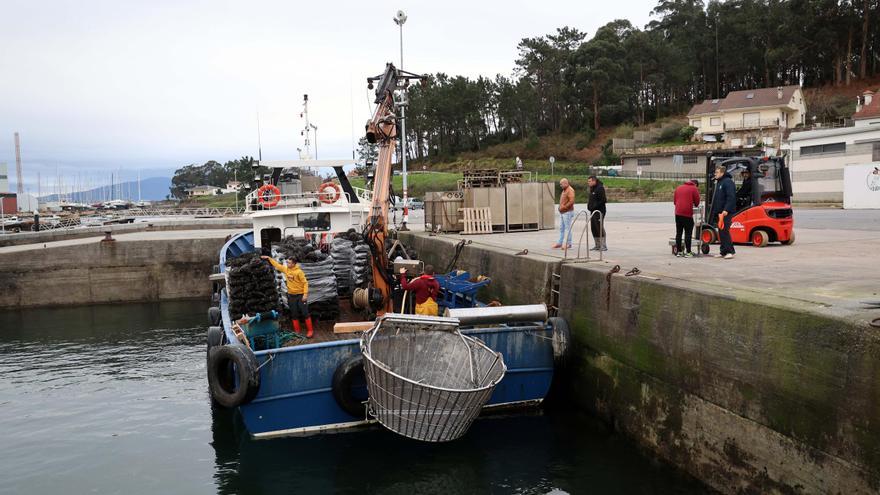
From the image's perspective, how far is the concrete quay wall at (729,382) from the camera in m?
5.33

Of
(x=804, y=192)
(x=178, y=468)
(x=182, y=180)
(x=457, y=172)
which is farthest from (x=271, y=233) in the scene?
(x=182, y=180)

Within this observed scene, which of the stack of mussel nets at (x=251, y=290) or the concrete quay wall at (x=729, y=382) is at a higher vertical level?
the stack of mussel nets at (x=251, y=290)

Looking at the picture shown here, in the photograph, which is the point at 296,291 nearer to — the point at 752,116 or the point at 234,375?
the point at 234,375

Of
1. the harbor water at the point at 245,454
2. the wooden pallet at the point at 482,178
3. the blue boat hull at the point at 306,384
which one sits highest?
the wooden pallet at the point at 482,178

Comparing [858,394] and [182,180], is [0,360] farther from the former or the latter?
[182,180]

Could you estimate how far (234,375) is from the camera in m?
8.47

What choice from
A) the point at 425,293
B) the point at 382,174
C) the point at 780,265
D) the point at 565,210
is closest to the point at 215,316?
the point at 382,174

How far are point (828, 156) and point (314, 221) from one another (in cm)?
2943

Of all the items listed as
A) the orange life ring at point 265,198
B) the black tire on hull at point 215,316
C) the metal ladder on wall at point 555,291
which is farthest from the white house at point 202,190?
the metal ladder on wall at point 555,291

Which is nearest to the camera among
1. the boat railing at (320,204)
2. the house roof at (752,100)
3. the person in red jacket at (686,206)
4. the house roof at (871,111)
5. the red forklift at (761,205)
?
the person in red jacket at (686,206)

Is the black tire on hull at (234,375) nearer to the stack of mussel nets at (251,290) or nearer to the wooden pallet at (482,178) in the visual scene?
the stack of mussel nets at (251,290)

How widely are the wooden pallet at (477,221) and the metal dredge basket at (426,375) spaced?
417 inches

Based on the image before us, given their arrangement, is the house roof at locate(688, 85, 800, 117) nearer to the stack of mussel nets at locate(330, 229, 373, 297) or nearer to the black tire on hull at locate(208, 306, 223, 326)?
the stack of mussel nets at locate(330, 229, 373, 297)

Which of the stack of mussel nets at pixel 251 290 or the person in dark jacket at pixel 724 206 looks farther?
the person in dark jacket at pixel 724 206
